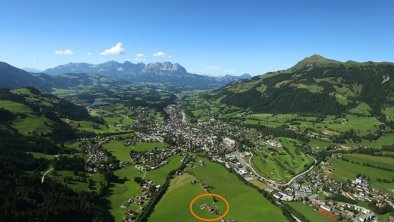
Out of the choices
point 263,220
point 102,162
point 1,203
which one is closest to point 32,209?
point 1,203

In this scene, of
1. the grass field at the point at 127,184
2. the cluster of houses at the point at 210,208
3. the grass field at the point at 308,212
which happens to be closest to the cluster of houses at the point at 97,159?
the grass field at the point at 127,184

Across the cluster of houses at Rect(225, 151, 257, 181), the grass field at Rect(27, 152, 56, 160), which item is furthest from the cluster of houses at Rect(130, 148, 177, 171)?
the grass field at Rect(27, 152, 56, 160)

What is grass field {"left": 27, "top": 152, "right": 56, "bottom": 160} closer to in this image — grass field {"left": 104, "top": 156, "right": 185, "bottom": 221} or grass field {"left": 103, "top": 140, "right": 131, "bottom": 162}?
grass field {"left": 103, "top": 140, "right": 131, "bottom": 162}

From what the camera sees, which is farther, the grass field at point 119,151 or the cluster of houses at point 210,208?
the grass field at point 119,151

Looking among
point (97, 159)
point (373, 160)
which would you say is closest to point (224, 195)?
point (97, 159)

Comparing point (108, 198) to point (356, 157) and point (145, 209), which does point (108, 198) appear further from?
point (356, 157)

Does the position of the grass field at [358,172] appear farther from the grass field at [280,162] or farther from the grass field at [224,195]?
the grass field at [224,195]
